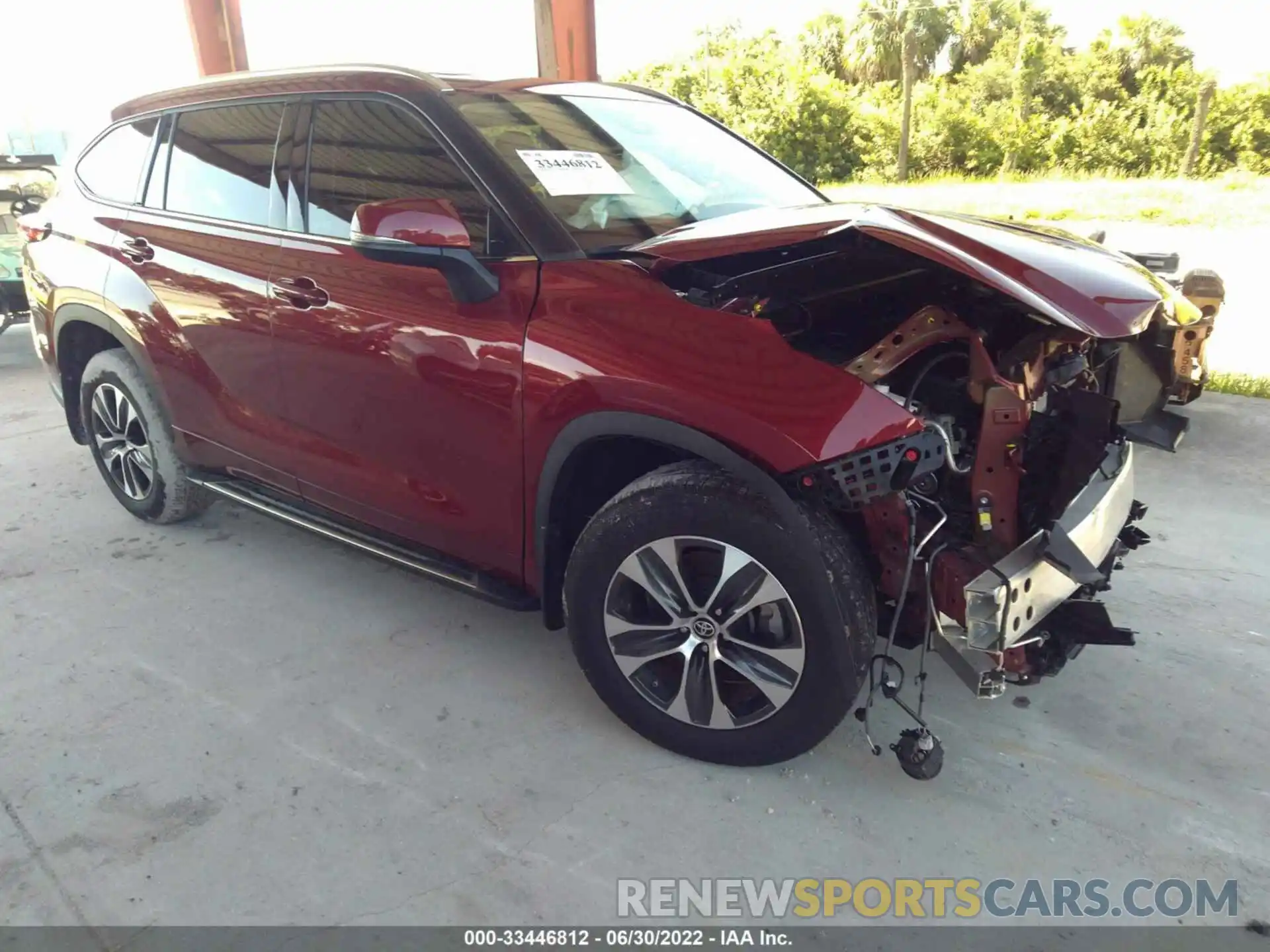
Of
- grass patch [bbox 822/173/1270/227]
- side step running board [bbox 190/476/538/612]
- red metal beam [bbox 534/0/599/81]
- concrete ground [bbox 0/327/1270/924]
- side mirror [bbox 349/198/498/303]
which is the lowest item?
concrete ground [bbox 0/327/1270/924]

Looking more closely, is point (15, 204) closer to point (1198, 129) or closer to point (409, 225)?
point (409, 225)

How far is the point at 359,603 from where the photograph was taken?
10.9 feet

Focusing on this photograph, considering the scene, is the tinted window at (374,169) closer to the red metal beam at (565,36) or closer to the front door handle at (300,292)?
the front door handle at (300,292)

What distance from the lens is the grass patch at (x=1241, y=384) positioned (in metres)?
5.31

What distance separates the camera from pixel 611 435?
2.27 metres

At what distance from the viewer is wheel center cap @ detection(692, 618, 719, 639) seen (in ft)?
7.45

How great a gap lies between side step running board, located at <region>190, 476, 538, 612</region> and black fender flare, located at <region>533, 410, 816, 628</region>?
0.13m

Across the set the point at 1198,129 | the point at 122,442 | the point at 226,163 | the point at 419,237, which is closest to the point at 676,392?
the point at 419,237

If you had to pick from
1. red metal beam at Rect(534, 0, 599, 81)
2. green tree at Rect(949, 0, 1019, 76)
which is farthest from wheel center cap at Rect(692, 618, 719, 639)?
green tree at Rect(949, 0, 1019, 76)

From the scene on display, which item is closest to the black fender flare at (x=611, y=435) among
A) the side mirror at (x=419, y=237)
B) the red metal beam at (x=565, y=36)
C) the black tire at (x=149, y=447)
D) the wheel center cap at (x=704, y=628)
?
the wheel center cap at (x=704, y=628)

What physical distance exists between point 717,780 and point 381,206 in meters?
1.72

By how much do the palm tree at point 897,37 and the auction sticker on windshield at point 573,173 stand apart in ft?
96.6

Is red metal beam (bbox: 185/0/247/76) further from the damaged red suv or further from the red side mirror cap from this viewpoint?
the red side mirror cap

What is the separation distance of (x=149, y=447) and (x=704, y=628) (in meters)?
2.72
